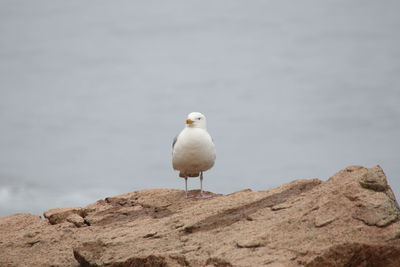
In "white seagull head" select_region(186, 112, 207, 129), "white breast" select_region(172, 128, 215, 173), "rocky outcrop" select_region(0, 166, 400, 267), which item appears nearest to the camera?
"rocky outcrop" select_region(0, 166, 400, 267)

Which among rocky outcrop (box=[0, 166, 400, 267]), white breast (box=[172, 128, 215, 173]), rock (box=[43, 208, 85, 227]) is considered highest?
white breast (box=[172, 128, 215, 173])

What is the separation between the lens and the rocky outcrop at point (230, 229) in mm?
11172

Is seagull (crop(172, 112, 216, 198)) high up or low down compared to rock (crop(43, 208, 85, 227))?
up

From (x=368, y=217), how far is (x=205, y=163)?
6.55m

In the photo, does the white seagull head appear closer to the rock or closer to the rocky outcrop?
the rocky outcrop

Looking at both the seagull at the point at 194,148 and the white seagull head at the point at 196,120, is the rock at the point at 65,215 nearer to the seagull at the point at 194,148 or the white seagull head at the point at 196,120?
the seagull at the point at 194,148

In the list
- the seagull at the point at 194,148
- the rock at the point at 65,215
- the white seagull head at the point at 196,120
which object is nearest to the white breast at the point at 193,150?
the seagull at the point at 194,148

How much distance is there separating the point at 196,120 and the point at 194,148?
897 millimetres

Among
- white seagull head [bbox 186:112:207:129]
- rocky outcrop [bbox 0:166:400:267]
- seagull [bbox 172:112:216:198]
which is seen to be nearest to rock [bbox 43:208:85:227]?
rocky outcrop [bbox 0:166:400:267]

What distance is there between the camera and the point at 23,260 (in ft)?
Result: 47.2

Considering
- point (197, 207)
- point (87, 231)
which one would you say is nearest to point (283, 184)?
point (197, 207)

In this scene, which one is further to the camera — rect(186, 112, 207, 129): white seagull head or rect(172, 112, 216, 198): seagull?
rect(186, 112, 207, 129): white seagull head

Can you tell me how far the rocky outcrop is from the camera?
11.2 meters

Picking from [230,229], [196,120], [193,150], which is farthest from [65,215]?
[230,229]
